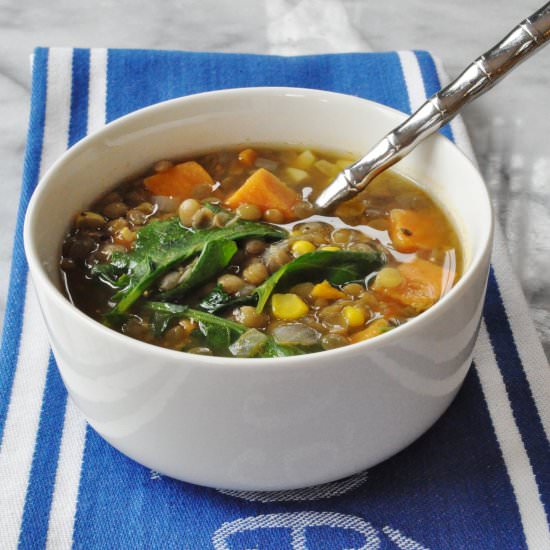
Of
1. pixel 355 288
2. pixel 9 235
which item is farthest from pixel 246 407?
pixel 9 235

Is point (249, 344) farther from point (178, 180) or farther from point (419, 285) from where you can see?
point (178, 180)

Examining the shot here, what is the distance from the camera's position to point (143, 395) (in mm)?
1870

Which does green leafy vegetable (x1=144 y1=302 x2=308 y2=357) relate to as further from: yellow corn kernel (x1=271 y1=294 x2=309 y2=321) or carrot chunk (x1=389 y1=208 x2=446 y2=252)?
carrot chunk (x1=389 y1=208 x2=446 y2=252)

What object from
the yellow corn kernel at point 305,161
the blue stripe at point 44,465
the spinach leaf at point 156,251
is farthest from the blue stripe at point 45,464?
the yellow corn kernel at point 305,161

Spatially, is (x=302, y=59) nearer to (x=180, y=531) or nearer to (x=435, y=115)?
(x=435, y=115)

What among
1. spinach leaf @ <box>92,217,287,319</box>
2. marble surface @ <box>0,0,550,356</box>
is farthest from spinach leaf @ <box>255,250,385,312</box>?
marble surface @ <box>0,0,550,356</box>

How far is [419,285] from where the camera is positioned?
229cm

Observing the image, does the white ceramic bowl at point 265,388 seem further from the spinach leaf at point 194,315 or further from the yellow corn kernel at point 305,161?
the yellow corn kernel at point 305,161

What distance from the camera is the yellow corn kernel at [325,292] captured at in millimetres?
2215

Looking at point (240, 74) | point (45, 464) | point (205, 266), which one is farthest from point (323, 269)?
point (240, 74)

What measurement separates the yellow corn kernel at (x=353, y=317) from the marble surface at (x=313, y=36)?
54.2 inches

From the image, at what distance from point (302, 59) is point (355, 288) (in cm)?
150

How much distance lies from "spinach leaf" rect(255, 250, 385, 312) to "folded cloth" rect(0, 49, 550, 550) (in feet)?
1.27

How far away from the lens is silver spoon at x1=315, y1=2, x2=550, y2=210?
222cm
